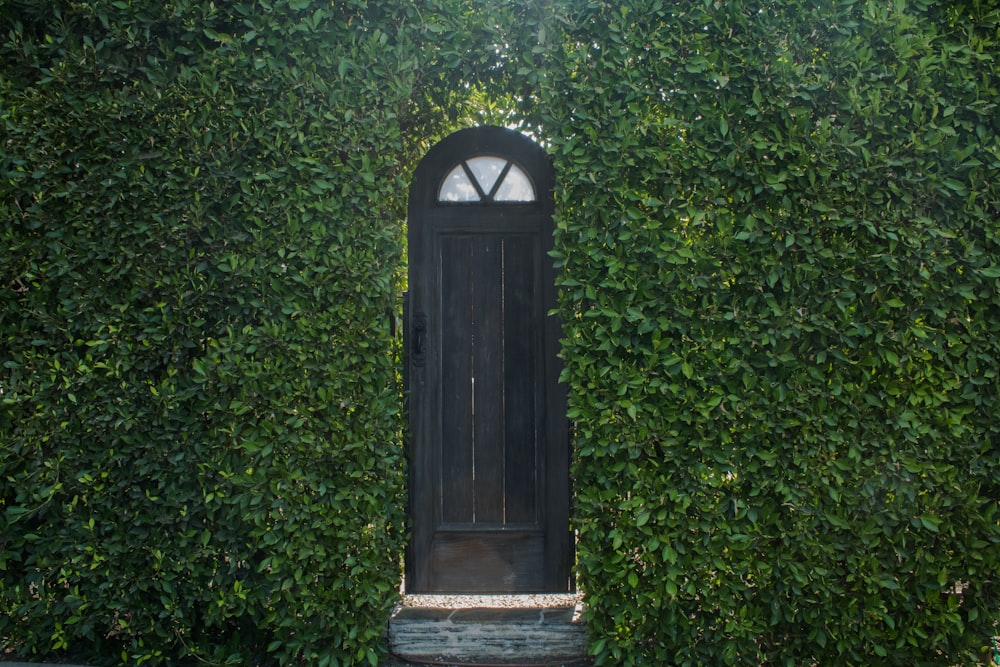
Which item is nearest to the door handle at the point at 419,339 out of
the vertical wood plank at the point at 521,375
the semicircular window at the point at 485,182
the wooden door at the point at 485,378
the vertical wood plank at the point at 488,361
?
the wooden door at the point at 485,378

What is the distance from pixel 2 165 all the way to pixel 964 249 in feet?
15.8

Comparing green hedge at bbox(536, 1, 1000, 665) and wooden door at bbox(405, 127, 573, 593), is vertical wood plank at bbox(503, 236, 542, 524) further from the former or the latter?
green hedge at bbox(536, 1, 1000, 665)

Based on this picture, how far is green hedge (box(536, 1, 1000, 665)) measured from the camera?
335 cm

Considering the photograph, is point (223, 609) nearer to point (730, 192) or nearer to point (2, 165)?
point (2, 165)

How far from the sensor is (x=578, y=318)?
350cm

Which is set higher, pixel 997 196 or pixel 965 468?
pixel 997 196

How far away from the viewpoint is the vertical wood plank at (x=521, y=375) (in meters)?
4.15

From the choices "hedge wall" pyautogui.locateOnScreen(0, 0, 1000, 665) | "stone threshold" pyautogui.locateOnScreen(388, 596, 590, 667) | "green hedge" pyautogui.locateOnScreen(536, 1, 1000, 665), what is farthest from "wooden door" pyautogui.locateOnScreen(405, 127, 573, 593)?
"green hedge" pyautogui.locateOnScreen(536, 1, 1000, 665)

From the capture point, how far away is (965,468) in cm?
338

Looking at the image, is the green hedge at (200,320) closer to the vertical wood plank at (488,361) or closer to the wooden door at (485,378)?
the wooden door at (485,378)

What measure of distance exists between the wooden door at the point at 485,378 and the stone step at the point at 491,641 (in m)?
0.31

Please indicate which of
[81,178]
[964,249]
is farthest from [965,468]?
[81,178]

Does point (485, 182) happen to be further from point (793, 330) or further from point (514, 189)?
point (793, 330)

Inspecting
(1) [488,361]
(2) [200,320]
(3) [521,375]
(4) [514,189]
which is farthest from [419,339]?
(2) [200,320]
